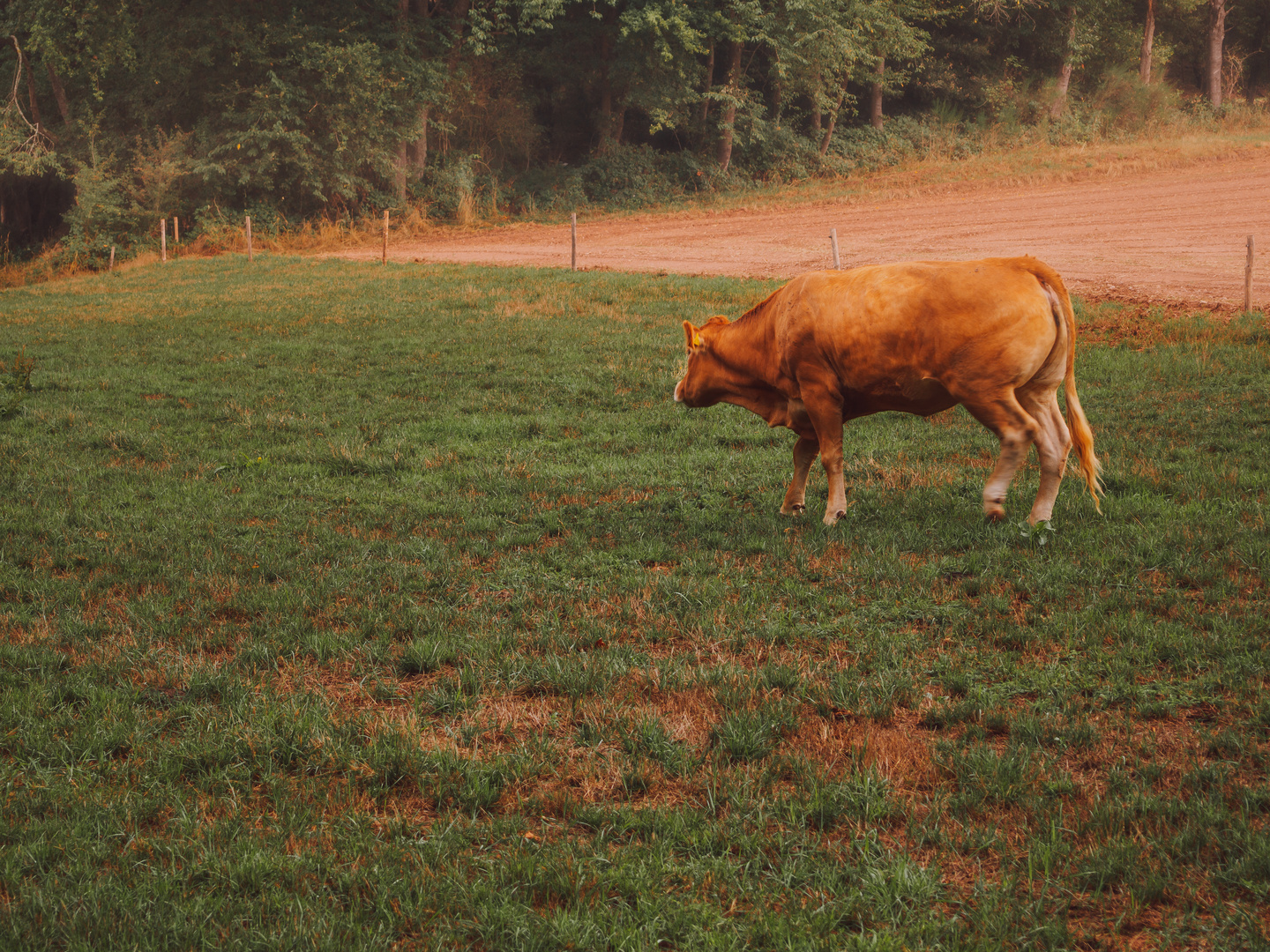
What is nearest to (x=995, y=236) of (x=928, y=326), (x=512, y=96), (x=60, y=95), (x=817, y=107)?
(x=817, y=107)

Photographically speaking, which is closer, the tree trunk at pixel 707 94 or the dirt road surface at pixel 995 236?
the dirt road surface at pixel 995 236

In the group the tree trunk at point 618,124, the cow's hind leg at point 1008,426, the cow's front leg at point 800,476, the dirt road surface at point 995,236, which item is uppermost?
the tree trunk at point 618,124

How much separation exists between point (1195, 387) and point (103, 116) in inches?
1752

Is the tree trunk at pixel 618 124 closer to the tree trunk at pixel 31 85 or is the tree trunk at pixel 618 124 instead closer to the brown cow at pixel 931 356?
the tree trunk at pixel 31 85

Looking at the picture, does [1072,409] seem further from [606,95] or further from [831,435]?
[606,95]

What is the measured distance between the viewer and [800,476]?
26.4 ft

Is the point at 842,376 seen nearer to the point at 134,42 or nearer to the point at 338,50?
the point at 338,50

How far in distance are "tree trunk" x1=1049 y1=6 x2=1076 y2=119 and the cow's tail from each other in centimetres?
4552

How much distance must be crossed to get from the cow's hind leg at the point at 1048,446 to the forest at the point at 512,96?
3425 cm

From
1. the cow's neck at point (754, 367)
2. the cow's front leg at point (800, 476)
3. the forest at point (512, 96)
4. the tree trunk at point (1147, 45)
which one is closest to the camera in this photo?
the cow's front leg at point (800, 476)

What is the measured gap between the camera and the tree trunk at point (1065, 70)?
46.7m

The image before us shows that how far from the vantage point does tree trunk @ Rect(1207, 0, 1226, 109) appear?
48.6 m

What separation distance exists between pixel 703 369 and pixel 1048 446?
9.74 ft

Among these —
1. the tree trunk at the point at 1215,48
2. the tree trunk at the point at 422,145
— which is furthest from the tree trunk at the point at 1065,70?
the tree trunk at the point at 422,145
